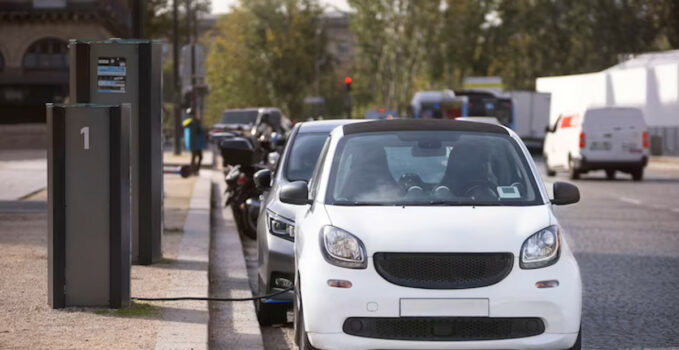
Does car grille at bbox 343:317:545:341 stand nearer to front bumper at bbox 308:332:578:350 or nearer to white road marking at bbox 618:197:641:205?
front bumper at bbox 308:332:578:350

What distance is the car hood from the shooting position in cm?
747

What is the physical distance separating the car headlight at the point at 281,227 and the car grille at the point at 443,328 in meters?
2.49

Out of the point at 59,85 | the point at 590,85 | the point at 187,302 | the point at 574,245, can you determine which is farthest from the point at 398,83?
the point at 187,302

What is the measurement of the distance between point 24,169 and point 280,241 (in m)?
26.0

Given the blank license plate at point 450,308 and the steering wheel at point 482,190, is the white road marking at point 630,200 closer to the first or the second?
the steering wheel at point 482,190

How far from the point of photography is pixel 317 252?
7688 millimetres

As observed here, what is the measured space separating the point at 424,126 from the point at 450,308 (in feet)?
5.55

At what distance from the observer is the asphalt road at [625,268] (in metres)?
9.93

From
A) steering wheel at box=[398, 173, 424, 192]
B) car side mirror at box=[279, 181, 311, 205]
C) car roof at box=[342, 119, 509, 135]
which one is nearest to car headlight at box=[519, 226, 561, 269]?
steering wheel at box=[398, 173, 424, 192]

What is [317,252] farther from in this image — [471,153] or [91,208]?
[91,208]

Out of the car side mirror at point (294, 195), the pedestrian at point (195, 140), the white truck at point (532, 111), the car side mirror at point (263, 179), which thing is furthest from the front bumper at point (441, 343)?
the white truck at point (532, 111)

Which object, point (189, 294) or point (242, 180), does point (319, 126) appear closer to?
point (189, 294)

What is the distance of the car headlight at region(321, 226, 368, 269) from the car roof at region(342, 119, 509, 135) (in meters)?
1.17

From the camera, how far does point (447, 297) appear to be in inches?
289
